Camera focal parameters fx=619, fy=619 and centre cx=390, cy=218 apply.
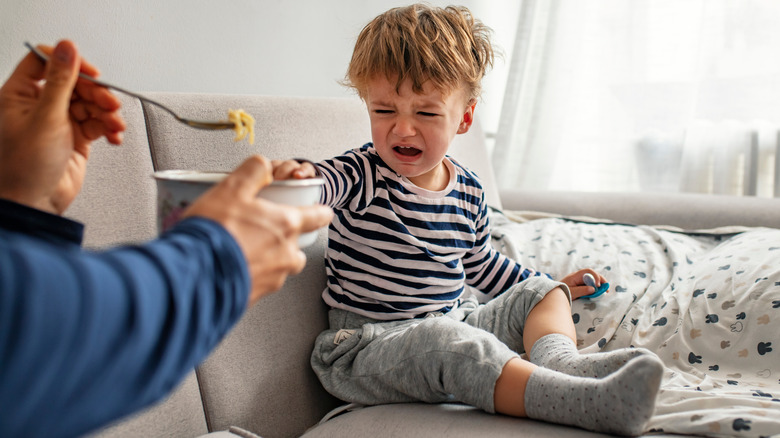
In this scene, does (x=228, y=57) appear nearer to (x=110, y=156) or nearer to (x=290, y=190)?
(x=110, y=156)

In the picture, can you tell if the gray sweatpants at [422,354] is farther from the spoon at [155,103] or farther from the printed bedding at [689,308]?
the spoon at [155,103]

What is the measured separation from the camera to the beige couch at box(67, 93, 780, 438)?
3.03ft

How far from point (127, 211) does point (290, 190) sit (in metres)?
0.48

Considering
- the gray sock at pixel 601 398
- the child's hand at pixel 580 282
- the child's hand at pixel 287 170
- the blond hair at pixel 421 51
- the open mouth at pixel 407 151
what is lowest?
the gray sock at pixel 601 398

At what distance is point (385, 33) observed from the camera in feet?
3.75

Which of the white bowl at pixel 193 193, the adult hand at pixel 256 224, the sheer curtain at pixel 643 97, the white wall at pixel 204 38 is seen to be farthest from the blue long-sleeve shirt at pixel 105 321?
the sheer curtain at pixel 643 97

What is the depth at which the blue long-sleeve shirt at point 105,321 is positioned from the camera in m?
0.36

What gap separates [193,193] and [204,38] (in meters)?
0.89

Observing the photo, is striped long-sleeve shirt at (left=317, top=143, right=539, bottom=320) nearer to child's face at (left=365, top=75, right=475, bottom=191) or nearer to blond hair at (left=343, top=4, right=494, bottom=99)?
child's face at (left=365, top=75, right=475, bottom=191)

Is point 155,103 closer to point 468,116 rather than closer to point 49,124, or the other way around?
point 49,124

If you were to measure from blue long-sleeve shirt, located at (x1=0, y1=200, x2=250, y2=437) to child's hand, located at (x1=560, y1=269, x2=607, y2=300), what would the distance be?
1.01 meters

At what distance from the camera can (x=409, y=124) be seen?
3.66ft

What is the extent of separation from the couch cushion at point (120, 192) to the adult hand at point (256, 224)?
50 centimetres

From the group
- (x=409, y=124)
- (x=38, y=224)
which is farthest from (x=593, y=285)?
(x=38, y=224)
